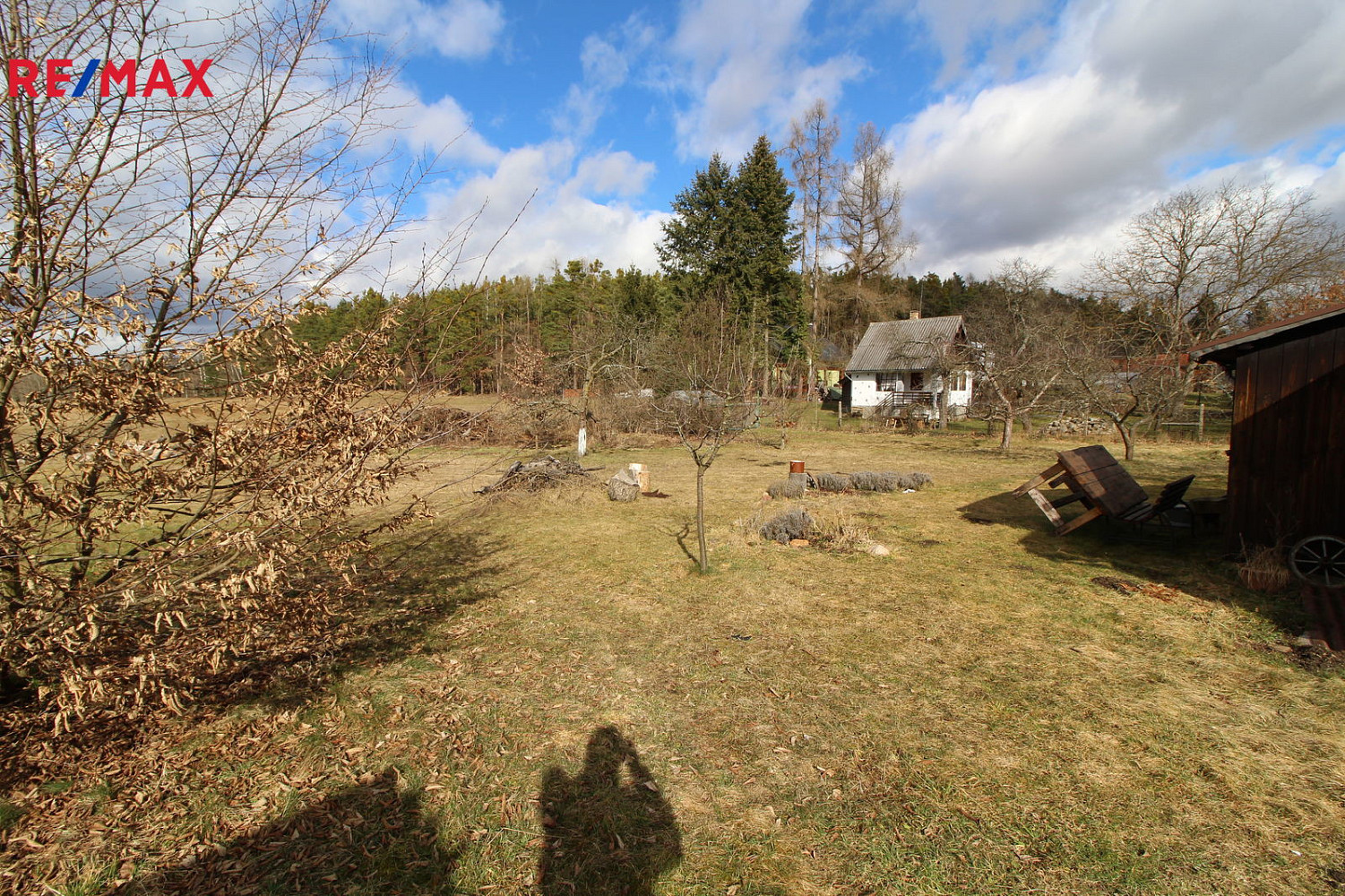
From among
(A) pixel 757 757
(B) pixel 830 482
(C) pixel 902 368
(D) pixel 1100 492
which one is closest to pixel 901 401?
(C) pixel 902 368

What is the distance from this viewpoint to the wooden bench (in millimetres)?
7934

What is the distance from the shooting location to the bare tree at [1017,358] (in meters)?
18.9

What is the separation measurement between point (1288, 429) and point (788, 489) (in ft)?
22.0

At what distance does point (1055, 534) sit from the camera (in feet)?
28.6

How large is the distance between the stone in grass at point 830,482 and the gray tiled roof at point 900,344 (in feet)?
62.9

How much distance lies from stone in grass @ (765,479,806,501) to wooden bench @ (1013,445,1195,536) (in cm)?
379

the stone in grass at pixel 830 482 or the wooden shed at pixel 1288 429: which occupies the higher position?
the wooden shed at pixel 1288 429

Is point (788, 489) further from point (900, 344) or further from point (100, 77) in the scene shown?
point (900, 344)

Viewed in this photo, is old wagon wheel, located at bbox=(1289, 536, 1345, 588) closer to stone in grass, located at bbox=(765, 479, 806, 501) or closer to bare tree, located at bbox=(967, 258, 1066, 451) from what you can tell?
stone in grass, located at bbox=(765, 479, 806, 501)

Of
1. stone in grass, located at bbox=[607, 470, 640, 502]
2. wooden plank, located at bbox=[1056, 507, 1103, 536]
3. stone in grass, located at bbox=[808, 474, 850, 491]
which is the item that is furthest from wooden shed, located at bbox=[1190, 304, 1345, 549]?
stone in grass, located at bbox=[607, 470, 640, 502]

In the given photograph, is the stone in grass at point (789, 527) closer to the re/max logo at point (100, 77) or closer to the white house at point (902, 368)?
the re/max logo at point (100, 77)

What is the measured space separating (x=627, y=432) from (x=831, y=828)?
62.3ft

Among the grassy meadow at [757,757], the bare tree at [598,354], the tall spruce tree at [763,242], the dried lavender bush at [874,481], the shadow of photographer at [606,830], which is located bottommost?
the shadow of photographer at [606,830]

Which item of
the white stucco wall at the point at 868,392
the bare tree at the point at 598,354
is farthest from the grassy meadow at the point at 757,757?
the white stucco wall at the point at 868,392
